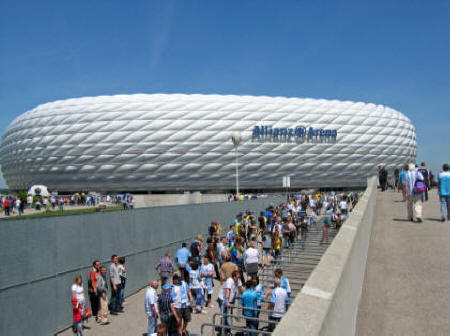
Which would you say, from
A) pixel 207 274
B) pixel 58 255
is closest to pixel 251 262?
pixel 207 274

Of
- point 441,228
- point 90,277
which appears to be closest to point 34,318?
point 90,277

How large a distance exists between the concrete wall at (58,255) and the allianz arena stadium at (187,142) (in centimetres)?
3410

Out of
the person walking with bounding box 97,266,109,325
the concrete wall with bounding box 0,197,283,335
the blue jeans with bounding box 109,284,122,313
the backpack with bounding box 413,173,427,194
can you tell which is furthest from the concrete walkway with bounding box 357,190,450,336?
the concrete wall with bounding box 0,197,283,335

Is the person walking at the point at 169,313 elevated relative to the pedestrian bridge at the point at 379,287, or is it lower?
lower

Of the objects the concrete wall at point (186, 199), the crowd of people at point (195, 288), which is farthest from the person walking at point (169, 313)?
the concrete wall at point (186, 199)

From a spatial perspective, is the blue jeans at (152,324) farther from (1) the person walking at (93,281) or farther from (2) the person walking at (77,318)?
(1) the person walking at (93,281)

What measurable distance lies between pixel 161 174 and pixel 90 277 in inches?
1524

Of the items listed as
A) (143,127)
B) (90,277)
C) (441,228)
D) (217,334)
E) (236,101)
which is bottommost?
(217,334)

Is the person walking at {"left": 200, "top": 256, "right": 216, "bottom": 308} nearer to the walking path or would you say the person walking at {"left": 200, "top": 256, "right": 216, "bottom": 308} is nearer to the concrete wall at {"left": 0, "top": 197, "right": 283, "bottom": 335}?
the walking path

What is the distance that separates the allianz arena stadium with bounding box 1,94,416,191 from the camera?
4597 cm

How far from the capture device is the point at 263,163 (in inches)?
1914

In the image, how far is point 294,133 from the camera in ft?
→ 160

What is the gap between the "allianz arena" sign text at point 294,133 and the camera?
1866 inches

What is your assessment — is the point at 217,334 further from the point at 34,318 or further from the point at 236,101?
the point at 236,101
